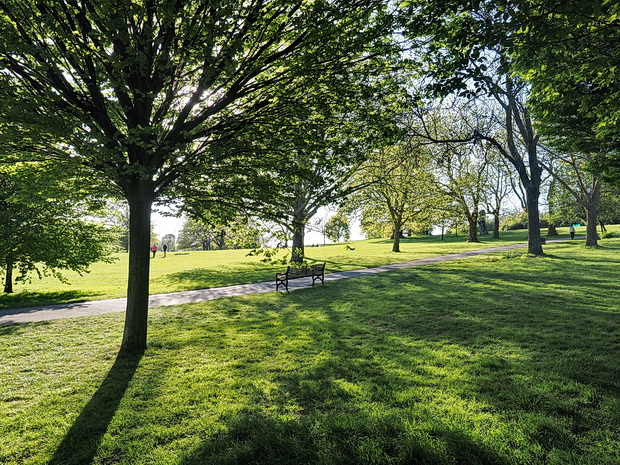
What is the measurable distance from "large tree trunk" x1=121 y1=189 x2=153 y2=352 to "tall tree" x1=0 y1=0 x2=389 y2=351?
2 cm

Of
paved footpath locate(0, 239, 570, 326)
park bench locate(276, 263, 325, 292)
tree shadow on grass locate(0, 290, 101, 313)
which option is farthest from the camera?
park bench locate(276, 263, 325, 292)

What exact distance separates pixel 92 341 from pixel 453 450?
7.48m

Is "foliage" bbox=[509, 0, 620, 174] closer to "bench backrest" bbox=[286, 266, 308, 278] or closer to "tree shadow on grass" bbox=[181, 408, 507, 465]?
"tree shadow on grass" bbox=[181, 408, 507, 465]

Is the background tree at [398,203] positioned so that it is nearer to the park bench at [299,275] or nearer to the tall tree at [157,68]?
the park bench at [299,275]

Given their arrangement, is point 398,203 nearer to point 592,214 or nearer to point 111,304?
point 592,214

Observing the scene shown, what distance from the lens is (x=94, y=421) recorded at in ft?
13.1

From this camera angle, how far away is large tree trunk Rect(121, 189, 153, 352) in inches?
253

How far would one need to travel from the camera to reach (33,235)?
11078mm

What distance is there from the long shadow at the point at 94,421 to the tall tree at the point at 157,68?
133cm

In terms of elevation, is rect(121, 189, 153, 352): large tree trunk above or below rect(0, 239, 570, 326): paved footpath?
above

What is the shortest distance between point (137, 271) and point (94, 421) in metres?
2.99

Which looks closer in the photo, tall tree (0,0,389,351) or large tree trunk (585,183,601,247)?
tall tree (0,0,389,351)

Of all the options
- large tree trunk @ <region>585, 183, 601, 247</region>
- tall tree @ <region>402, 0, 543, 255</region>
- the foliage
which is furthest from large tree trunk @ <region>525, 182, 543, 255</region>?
tall tree @ <region>402, 0, 543, 255</region>

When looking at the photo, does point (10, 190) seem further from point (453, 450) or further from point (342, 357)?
point (453, 450)
